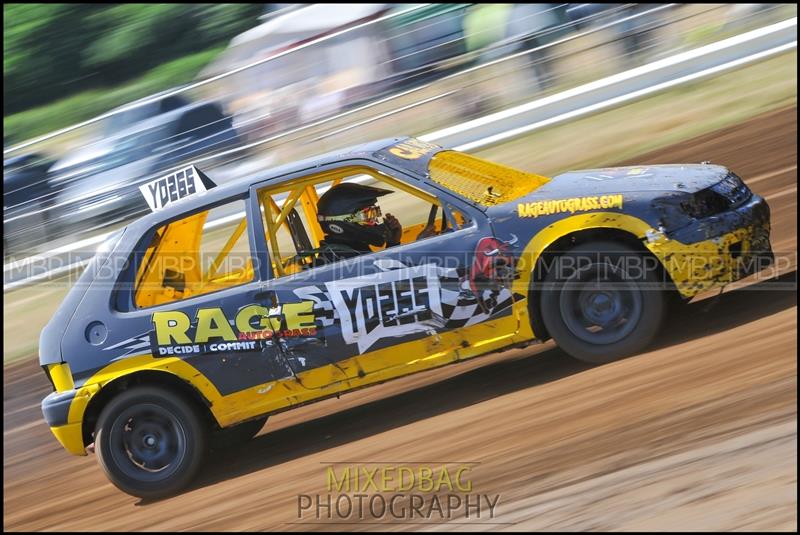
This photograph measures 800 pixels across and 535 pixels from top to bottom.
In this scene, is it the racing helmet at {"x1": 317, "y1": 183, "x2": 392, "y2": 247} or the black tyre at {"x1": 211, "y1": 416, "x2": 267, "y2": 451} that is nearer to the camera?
the racing helmet at {"x1": 317, "y1": 183, "x2": 392, "y2": 247}

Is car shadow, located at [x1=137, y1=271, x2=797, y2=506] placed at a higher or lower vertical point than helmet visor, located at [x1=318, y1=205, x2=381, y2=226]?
lower

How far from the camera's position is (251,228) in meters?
6.17

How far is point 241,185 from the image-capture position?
6.24m

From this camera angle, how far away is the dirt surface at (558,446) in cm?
454

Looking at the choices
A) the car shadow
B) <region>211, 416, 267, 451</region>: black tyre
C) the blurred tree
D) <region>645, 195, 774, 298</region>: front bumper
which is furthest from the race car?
the blurred tree

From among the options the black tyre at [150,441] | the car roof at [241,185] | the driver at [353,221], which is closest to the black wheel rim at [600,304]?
the driver at [353,221]

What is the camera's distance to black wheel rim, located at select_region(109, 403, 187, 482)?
20.5 ft

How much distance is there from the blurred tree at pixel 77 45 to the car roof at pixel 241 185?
588 inches

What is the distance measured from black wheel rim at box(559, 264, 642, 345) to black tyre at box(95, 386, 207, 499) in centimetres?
239

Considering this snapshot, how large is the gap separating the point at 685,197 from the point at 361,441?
2443 mm

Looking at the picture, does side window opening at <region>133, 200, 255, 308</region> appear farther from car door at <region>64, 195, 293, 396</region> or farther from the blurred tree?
the blurred tree

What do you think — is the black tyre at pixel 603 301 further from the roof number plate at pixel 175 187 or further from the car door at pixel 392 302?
the roof number plate at pixel 175 187

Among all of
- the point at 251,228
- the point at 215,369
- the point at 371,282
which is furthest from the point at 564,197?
the point at 215,369

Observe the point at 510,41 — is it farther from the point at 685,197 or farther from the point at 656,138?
the point at 685,197
